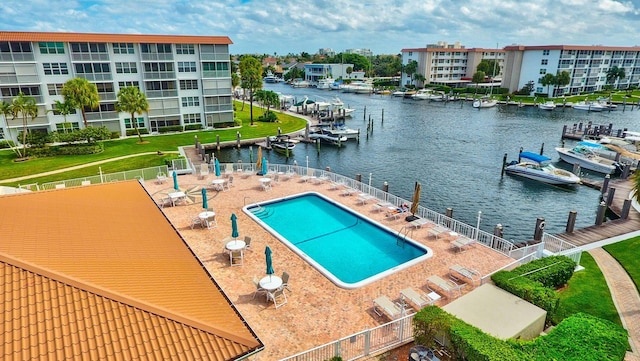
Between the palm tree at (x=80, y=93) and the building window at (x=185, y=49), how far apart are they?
13166mm

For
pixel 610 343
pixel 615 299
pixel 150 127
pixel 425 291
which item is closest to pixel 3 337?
pixel 425 291

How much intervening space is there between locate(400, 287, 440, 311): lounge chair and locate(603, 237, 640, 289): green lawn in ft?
35.0

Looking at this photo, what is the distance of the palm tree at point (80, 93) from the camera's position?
46.0m

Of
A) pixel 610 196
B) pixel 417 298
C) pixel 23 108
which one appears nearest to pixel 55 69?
pixel 23 108

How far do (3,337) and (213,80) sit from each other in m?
56.3

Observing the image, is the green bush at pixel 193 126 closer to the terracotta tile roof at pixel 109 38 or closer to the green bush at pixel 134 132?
the green bush at pixel 134 132

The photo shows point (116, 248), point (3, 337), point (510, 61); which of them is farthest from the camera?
point (510, 61)

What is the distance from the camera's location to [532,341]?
1195cm

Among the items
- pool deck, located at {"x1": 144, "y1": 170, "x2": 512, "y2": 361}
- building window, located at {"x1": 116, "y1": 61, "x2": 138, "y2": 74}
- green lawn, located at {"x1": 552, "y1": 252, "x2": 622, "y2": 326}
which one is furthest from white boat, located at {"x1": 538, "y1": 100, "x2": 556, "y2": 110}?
building window, located at {"x1": 116, "y1": 61, "x2": 138, "y2": 74}

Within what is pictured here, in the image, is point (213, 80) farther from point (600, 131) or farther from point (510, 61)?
point (510, 61)

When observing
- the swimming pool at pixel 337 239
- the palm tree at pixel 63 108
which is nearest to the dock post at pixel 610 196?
the swimming pool at pixel 337 239

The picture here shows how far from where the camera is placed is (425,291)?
1681 cm

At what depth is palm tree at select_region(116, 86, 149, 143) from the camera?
Result: 49094 mm

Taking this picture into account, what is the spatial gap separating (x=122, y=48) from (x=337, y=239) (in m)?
47.2
